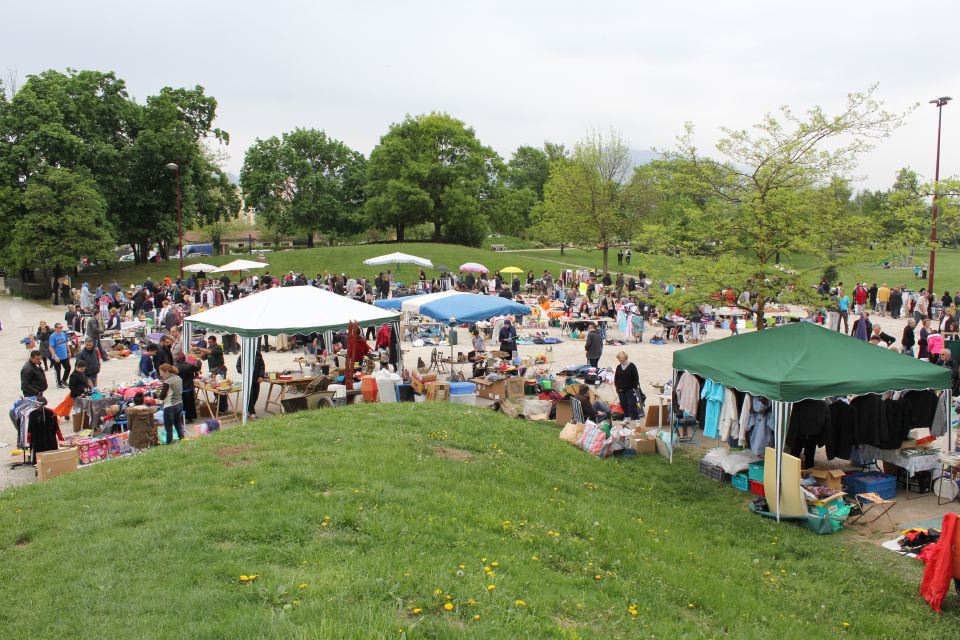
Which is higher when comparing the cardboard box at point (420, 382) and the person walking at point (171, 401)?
the person walking at point (171, 401)

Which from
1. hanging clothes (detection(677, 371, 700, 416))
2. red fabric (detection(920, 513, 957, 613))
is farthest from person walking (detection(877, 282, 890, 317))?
red fabric (detection(920, 513, 957, 613))

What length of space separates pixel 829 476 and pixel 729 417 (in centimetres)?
161

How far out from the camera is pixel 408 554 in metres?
6.43

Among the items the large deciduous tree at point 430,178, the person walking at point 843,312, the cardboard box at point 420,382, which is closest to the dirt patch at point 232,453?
the cardboard box at point 420,382

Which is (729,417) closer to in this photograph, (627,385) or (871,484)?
(871,484)

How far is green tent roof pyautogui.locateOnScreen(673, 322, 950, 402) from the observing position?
10.0 meters

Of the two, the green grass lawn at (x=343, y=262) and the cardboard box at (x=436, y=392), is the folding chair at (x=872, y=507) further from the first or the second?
the green grass lawn at (x=343, y=262)

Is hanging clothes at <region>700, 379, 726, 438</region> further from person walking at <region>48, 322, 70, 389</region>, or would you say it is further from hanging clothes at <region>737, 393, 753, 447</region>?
A: person walking at <region>48, 322, 70, 389</region>

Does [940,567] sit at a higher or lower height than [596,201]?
lower

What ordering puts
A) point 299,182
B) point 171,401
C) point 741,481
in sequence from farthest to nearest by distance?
point 299,182 < point 171,401 < point 741,481

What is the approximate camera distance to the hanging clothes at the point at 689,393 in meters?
12.1

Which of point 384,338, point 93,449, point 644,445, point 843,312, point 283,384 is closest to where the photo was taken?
point 93,449

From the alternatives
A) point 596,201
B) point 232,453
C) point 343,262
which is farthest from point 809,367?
point 343,262

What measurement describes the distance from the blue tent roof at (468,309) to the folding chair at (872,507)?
8455 mm
